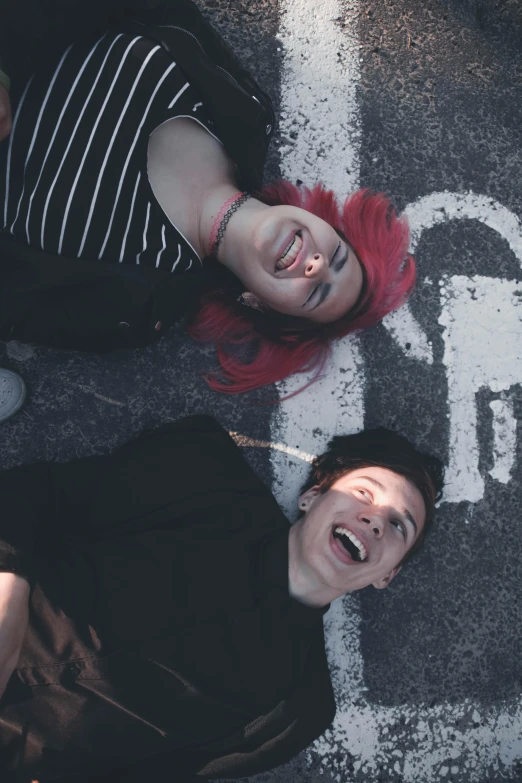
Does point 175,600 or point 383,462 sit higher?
point 383,462

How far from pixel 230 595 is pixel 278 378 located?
1.05 metres

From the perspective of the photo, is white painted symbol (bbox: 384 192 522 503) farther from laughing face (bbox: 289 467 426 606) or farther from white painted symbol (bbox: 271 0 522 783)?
laughing face (bbox: 289 467 426 606)

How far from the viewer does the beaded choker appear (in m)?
2.55

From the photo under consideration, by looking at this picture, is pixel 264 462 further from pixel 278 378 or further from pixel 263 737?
pixel 263 737

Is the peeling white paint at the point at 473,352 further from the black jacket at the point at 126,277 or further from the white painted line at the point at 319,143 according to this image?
the black jacket at the point at 126,277

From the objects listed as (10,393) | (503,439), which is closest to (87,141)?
(10,393)

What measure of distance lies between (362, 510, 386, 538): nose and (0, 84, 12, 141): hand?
214 centimetres

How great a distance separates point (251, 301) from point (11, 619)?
5.41 feet

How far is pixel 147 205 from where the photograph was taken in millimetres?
2482

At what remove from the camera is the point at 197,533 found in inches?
95.6

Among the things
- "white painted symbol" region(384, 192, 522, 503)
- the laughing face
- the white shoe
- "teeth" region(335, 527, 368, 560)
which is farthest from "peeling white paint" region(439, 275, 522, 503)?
the white shoe

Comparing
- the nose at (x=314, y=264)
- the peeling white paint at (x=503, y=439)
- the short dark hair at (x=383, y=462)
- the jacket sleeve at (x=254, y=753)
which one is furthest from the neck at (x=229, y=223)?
the jacket sleeve at (x=254, y=753)

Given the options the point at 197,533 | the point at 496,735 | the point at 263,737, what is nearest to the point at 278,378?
the point at 197,533

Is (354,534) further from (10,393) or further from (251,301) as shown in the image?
(10,393)
